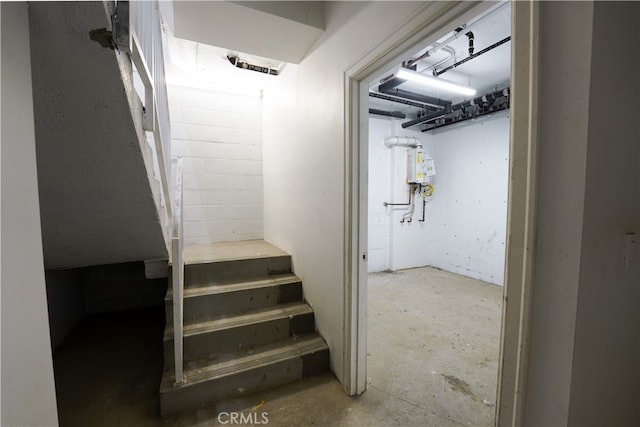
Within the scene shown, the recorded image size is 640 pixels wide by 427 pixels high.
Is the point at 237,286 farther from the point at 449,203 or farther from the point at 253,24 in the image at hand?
the point at 449,203

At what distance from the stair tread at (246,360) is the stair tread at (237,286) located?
47 centimetres

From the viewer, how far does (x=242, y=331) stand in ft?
6.50

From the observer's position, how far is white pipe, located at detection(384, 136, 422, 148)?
14.4ft

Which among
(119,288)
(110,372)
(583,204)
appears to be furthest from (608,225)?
(119,288)

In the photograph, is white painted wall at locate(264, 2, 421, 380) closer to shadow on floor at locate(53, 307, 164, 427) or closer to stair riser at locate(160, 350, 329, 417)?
stair riser at locate(160, 350, 329, 417)

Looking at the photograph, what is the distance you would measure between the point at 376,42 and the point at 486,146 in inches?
133

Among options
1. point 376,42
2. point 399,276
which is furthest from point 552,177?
point 399,276

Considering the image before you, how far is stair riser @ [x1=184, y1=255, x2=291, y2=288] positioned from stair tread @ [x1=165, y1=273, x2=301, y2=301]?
0.05m

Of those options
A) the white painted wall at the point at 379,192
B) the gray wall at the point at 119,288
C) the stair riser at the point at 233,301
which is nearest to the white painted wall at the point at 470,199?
the white painted wall at the point at 379,192

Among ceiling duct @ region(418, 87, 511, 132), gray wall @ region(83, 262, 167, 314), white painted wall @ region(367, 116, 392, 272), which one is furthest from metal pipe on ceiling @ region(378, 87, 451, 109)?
gray wall @ region(83, 262, 167, 314)

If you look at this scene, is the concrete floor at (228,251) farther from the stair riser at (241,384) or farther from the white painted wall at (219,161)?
the stair riser at (241,384)

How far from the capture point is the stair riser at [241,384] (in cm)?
159

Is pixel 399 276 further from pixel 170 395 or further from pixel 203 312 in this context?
pixel 170 395

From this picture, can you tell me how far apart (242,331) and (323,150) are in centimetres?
148
